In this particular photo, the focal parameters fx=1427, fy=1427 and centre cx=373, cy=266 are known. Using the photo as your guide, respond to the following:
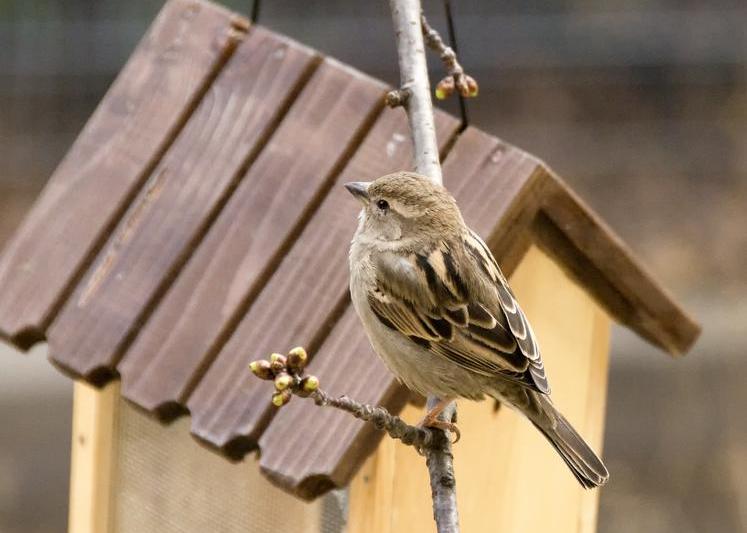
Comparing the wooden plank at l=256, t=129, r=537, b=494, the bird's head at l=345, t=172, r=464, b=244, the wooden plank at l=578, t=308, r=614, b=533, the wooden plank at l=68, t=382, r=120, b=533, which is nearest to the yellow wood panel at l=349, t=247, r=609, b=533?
the wooden plank at l=578, t=308, r=614, b=533

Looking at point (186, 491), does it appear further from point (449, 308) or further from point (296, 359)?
point (296, 359)

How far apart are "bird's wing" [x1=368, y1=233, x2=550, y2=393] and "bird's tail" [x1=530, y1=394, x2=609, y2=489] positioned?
11 cm

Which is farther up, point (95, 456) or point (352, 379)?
point (352, 379)

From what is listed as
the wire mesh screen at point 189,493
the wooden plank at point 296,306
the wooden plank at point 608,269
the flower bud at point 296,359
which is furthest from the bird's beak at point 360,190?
the flower bud at point 296,359

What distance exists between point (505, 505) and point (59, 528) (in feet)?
15.8

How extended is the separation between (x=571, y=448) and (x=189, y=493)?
1.10m

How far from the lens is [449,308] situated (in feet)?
12.5

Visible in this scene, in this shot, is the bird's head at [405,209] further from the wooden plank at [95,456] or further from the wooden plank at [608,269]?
the wooden plank at [95,456]

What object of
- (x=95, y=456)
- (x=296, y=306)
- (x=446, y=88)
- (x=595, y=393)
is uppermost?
(x=446, y=88)

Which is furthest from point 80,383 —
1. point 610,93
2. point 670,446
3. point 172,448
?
point 610,93

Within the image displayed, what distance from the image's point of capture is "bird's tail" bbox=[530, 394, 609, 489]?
11.9 feet

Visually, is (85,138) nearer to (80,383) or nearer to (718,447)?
(80,383)

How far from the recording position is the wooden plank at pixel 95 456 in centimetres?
413

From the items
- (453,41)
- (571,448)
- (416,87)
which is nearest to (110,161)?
(453,41)
